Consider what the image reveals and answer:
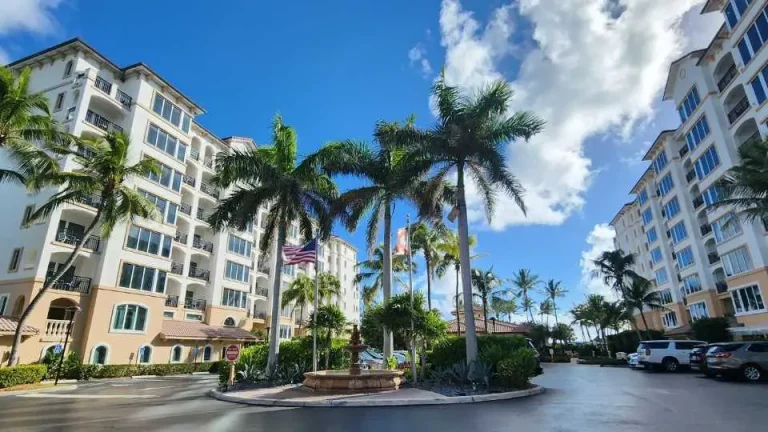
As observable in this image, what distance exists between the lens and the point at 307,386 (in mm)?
17188

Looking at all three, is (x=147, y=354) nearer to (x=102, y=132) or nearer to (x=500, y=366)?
(x=102, y=132)

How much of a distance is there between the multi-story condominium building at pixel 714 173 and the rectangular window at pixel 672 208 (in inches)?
4.7

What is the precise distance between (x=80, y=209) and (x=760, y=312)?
5047cm

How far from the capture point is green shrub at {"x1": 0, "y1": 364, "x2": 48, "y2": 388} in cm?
2030

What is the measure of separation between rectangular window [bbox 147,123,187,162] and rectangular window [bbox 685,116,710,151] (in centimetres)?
4793

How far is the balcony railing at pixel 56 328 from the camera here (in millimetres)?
27859

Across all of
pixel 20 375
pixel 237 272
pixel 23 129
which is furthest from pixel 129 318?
pixel 23 129

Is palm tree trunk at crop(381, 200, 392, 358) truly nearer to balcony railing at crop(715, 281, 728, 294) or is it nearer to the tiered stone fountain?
the tiered stone fountain

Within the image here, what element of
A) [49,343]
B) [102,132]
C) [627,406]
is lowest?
[627,406]

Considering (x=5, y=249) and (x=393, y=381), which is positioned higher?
(x=5, y=249)

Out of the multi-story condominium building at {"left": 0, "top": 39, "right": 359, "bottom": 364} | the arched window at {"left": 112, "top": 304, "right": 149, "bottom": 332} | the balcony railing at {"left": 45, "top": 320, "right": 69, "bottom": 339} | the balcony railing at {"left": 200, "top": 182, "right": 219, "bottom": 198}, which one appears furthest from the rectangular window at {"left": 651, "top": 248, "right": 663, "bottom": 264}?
the balcony railing at {"left": 45, "top": 320, "right": 69, "bottom": 339}

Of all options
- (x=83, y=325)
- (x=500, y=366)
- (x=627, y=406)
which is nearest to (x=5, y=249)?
(x=83, y=325)

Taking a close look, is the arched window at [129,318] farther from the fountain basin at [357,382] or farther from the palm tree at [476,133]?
the palm tree at [476,133]

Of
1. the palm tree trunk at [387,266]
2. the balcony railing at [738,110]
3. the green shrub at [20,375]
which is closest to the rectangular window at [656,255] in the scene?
the balcony railing at [738,110]
